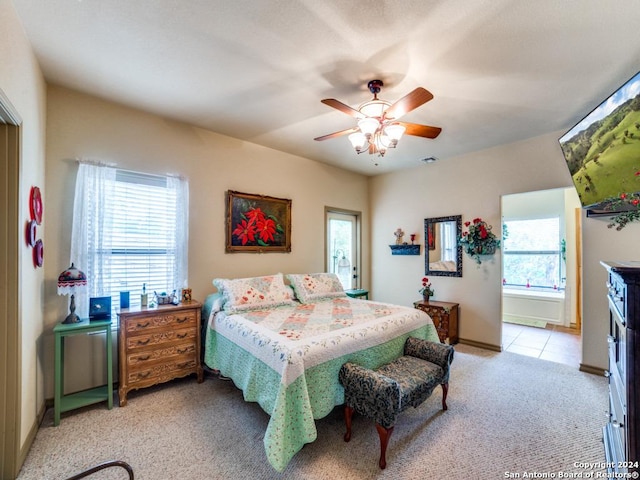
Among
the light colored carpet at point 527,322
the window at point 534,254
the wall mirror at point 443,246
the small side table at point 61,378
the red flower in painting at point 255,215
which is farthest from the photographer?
the window at point 534,254

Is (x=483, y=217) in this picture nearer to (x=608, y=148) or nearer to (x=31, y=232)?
(x=608, y=148)

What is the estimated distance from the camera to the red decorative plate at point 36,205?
2135mm

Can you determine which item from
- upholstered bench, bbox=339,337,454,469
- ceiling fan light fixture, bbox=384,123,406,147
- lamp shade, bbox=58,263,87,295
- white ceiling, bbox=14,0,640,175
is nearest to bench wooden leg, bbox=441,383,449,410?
upholstered bench, bbox=339,337,454,469

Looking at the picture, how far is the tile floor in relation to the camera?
378cm

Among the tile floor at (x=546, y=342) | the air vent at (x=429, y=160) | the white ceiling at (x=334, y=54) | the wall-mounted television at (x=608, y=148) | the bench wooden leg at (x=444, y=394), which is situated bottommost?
the tile floor at (x=546, y=342)

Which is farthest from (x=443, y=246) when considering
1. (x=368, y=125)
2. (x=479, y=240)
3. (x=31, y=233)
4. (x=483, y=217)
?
(x=31, y=233)

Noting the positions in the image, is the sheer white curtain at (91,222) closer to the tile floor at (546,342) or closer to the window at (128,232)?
the window at (128,232)

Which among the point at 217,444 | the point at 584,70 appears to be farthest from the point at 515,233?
the point at 217,444

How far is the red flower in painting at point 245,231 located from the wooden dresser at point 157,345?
3.67 feet

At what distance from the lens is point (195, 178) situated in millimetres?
3457

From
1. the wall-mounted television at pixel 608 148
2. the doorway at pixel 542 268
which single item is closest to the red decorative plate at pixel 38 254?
the wall-mounted television at pixel 608 148

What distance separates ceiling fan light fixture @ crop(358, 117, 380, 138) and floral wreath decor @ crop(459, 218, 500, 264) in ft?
8.71

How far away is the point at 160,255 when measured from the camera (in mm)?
3188

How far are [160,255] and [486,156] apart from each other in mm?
4533
